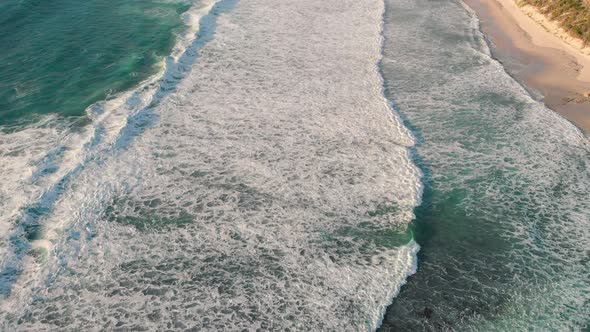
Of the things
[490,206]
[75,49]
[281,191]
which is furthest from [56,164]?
[490,206]

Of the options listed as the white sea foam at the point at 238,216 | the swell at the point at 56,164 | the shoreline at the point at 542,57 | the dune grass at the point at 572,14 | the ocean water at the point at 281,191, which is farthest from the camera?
the dune grass at the point at 572,14

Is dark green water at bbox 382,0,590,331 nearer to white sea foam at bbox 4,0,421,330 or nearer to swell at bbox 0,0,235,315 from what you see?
white sea foam at bbox 4,0,421,330

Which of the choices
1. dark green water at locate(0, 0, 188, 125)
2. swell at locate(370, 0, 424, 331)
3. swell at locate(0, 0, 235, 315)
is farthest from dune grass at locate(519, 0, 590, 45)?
dark green water at locate(0, 0, 188, 125)

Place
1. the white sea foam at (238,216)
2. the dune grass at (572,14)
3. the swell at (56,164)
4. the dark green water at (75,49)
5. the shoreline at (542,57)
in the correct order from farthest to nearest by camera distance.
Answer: the dune grass at (572,14) < the shoreline at (542,57) < the dark green water at (75,49) < the swell at (56,164) < the white sea foam at (238,216)

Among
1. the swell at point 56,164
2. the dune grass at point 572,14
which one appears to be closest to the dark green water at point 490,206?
the dune grass at point 572,14

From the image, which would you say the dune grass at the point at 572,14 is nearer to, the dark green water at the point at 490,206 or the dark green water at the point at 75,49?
the dark green water at the point at 490,206

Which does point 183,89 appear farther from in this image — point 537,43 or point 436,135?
point 537,43
